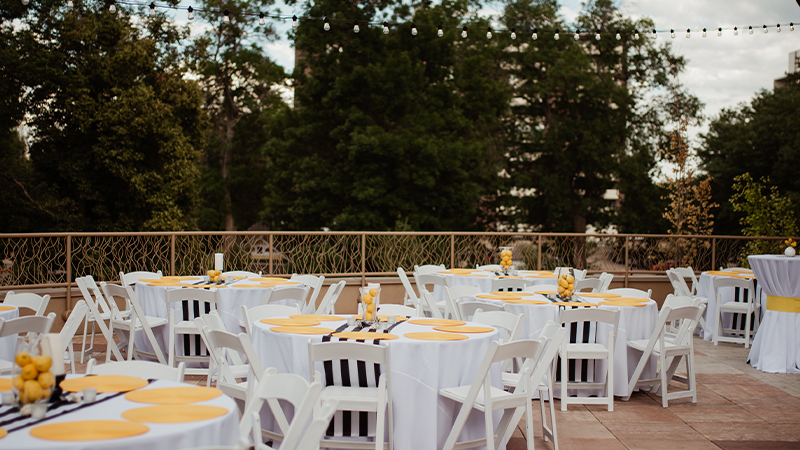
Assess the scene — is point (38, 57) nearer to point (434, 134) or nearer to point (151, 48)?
point (151, 48)

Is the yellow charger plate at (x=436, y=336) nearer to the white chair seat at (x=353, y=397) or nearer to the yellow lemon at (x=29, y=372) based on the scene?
the white chair seat at (x=353, y=397)

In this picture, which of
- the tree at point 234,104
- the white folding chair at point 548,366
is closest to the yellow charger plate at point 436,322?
the white folding chair at point 548,366

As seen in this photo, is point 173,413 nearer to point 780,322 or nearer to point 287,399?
point 287,399

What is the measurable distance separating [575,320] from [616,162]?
1862cm

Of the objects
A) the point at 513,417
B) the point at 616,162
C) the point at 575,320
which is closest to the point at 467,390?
the point at 513,417

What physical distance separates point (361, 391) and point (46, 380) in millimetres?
1776

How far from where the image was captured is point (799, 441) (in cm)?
450

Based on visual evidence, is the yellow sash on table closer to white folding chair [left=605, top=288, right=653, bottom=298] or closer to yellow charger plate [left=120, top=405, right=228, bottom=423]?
white folding chair [left=605, top=288, right=653, bottom=298]

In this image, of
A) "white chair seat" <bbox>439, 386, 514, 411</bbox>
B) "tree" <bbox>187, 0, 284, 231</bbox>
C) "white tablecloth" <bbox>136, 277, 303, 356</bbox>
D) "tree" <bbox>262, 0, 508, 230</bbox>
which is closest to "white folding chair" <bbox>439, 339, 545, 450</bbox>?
"white chair seat" <bbox>439, 386, 514, 411</bbox>

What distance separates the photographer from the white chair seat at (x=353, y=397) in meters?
3.43

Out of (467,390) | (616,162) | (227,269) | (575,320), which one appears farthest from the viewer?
(616,162)

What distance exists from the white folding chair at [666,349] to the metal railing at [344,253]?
5100 mm

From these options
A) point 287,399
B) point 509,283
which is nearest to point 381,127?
point 509,283

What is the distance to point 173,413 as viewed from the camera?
2.29m
